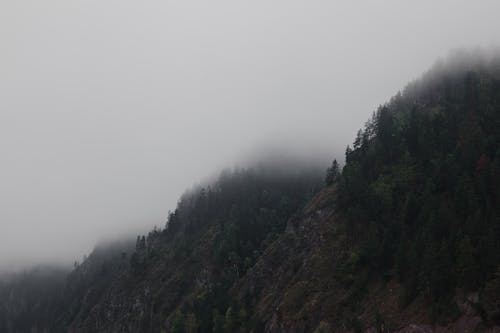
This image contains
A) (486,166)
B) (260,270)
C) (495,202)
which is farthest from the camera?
(260,270)

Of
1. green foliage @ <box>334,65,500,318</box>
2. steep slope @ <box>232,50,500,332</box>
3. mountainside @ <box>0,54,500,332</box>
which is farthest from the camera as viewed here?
green foliage @ <box>334,65,500,318</box>

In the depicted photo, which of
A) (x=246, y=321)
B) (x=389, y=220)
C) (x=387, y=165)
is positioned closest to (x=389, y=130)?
(x=387, y=165)

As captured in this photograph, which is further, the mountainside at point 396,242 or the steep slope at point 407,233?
the mountainside at point 396,242

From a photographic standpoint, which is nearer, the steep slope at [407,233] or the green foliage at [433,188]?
the steep slope at [407,233]

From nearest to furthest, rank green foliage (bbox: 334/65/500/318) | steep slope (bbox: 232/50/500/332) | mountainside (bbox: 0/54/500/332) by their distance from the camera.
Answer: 1. steep slope (bbox: 232/50/500/332)
2. mountainside (bbox: 0/54/500/332)
3. green foliage (bbox: 334/65/500/318)

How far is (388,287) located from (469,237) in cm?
2025

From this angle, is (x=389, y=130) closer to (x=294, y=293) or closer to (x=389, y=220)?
(x=389, y=220)

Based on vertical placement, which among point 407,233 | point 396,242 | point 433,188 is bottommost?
point 396,242

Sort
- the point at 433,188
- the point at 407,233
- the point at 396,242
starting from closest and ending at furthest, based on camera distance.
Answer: the point at 407,233
the point at 396,242
the point at 433,188

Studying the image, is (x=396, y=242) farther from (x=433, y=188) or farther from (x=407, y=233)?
(x=433, y=188)

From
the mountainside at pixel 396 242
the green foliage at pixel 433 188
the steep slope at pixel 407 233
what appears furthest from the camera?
the green foliage at pixel 433 188

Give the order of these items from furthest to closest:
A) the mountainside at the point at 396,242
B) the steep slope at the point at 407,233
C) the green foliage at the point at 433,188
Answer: the green foliage at the point at 433,188, the mountainside at the point at 396,242, the steep slope at the point at 407,233

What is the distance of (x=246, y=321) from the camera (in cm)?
13712

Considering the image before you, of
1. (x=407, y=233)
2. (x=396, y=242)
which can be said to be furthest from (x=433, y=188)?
(x=396, y=242)
